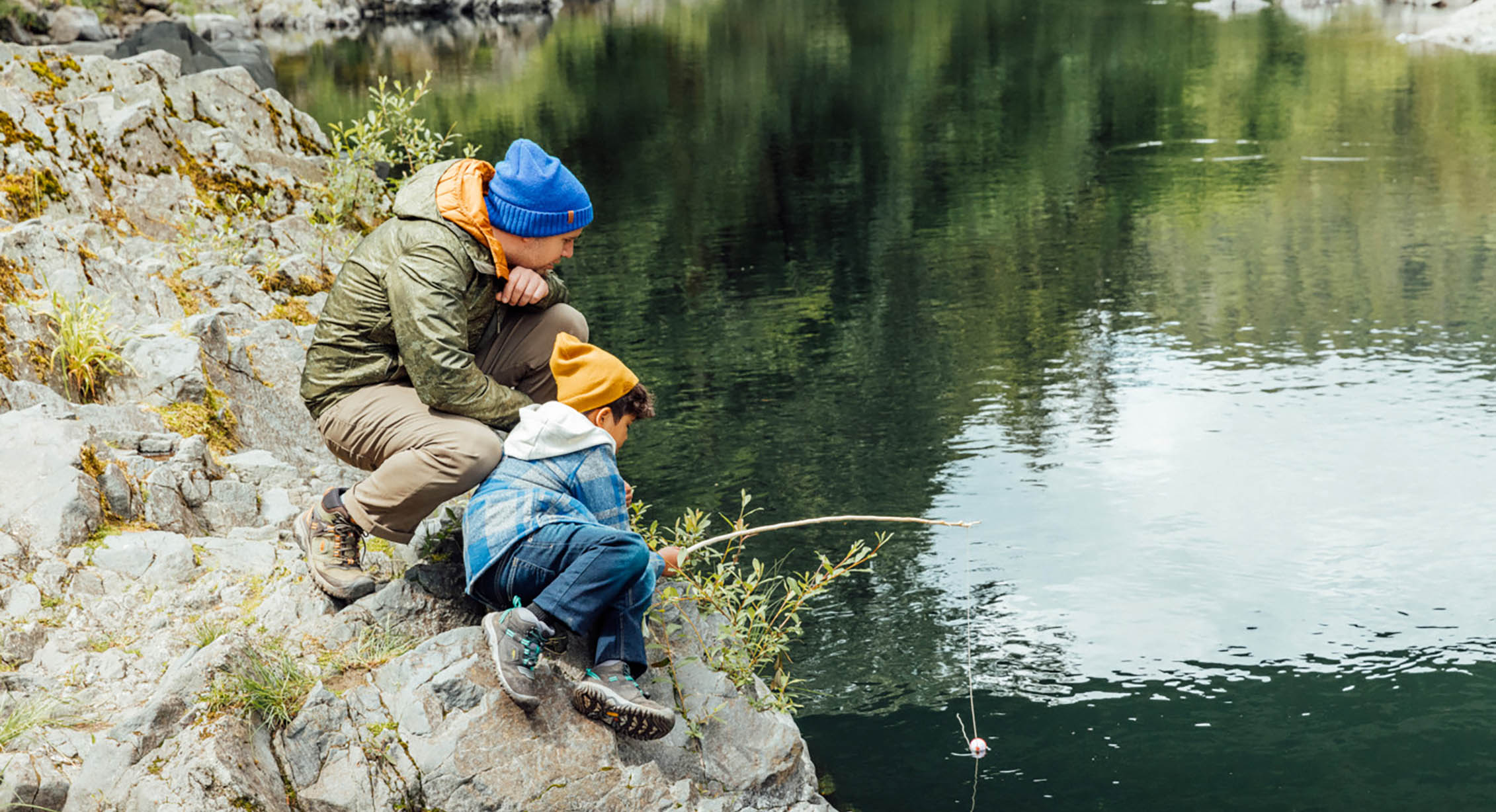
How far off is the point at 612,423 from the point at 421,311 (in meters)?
0.78

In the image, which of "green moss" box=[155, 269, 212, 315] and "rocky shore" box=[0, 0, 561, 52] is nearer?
"green moss" box=[155, 269, 212, 315]

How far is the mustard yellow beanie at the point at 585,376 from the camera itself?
448 cm

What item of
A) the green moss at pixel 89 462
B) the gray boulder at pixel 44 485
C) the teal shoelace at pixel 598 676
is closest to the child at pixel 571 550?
the teal shoelace at pixel 598 676

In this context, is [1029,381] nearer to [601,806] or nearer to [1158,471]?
[1158,471]

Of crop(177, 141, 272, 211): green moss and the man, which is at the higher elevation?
crop(177, 141, 272, 211): green moss

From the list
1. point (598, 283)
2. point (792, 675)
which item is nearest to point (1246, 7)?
point (598, 283)

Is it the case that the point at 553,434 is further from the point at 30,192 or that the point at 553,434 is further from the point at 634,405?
the point at 30,192

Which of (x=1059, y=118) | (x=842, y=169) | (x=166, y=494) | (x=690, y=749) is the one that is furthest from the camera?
(x=1059, y=118)

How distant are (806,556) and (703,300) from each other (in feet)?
19.7

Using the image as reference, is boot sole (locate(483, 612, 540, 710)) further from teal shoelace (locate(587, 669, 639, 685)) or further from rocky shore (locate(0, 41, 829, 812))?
teal shoelace (locate(587, 669, 639, 685))

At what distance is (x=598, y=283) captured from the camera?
13828 millimetres

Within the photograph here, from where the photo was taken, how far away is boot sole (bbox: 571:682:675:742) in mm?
4258

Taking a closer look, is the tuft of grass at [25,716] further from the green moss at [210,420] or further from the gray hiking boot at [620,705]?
the green moss at [210,420]

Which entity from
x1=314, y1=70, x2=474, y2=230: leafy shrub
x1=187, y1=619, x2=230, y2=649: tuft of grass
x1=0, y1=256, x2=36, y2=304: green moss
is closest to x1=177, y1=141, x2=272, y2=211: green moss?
x1=314, y1=70, x2=474, y2=230: leafy shrub
